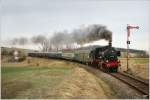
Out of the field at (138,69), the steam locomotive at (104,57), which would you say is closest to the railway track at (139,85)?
the field at (138,69)

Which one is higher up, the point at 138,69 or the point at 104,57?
the point at 104,57

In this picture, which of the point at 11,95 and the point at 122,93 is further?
the point at 122,93

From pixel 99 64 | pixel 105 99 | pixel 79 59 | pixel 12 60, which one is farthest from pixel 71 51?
pixel 105 99

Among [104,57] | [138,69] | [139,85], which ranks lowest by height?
[139,85]

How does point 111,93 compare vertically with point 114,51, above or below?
below

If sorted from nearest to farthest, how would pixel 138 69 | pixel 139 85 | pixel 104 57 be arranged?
pixel 139 85, pixel 104 57, pixel 138 69

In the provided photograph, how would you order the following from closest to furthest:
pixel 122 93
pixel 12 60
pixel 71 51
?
pixel 122 93
pixel 12 60
pixel 71 51

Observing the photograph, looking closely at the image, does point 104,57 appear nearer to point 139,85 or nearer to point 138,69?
point 138,69

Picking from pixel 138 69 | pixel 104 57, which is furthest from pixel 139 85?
pixel 138 69

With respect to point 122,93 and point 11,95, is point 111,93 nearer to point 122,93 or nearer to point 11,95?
point 122,93

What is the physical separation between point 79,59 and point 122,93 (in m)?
39.0

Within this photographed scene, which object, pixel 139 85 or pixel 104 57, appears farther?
pixel 104 57

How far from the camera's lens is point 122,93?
958 inches

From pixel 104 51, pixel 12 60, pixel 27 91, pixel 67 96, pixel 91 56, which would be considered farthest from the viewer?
pixel 12 60
